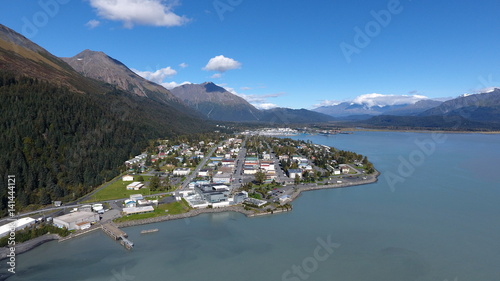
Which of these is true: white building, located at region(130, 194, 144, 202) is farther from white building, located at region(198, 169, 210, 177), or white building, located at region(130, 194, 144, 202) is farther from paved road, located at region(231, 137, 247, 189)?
white building, located at region(198, 169, 210, 177)

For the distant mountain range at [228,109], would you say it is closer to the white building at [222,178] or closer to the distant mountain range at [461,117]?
the distant mountain range at [461,117]

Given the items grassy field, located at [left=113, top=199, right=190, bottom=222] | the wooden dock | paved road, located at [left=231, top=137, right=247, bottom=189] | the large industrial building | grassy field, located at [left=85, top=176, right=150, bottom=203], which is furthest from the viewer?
paved road, located at [left=231, top=137, right=247, bottom=189]

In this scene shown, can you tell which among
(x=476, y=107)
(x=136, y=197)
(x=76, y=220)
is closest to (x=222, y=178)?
(x=136, y=197)

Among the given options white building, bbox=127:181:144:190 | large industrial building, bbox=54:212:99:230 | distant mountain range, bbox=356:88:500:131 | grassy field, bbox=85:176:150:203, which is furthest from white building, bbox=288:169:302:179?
distant mountain range, bbox=356:88:500:131

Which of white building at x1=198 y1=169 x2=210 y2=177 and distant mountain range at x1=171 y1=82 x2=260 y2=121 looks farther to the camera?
distant mountain range at x1=171 y1=82 x2=260 y2=121

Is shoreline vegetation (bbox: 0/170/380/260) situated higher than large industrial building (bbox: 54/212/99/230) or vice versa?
large industrial building (bbox: 54/212/99/230)

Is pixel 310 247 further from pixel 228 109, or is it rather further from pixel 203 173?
pixel 228 109
